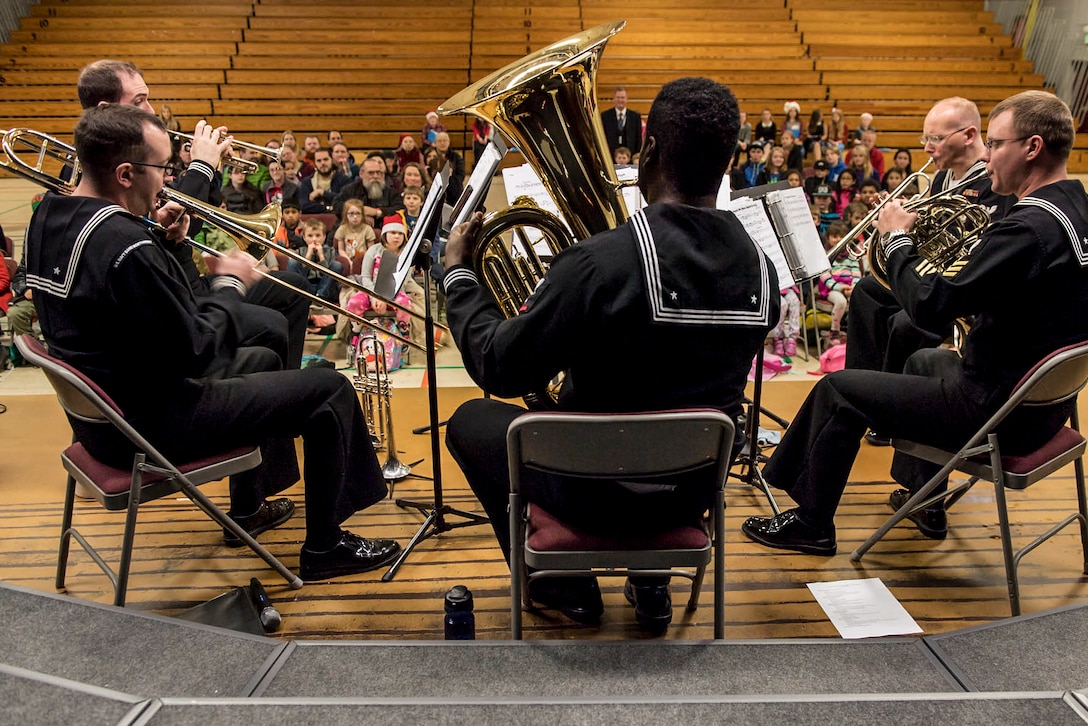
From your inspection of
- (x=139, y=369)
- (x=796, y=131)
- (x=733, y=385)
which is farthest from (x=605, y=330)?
(x=796, y=131)

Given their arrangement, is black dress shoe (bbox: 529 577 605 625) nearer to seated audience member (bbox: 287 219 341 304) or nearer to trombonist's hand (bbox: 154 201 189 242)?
trombonist's hand (bbox: 154 201 189 242)

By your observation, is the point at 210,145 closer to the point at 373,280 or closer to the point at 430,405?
the point at 430,405

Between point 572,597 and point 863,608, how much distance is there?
88 centimetres

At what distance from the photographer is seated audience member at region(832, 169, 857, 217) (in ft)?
25.3

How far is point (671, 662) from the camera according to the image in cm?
189

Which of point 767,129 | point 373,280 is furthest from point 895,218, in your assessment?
point 767,129

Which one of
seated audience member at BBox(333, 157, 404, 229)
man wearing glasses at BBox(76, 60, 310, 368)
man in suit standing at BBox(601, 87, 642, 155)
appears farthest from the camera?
man in suit standing at BBox(601, 87, 642, 155)

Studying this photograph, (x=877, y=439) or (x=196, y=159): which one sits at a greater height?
(x=196, y=159)

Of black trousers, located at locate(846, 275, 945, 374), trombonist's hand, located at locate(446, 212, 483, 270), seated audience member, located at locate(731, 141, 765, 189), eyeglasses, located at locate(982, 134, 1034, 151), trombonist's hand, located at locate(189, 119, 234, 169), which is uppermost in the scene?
seated audience member, located at locate(731, 141, 765, 189)

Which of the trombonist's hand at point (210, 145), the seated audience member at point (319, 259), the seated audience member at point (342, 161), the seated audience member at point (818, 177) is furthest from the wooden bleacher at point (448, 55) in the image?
the trombonist's hand at point (210, 145)

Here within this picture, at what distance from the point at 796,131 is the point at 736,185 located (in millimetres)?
1870

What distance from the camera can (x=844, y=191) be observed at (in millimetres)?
7941

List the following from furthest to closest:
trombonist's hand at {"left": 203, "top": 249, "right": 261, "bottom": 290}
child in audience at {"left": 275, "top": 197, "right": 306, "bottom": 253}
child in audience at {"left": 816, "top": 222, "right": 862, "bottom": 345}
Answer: child in audience at {"left": 275, "top": 197, "right": 306, "bottom": 253} < child in audience at {"left": 816, "top": 222, "right": 862, "bottom": 345} < trombonist's hand at {"left": 203, "top": 249, "right": 261, "bottom": 290}

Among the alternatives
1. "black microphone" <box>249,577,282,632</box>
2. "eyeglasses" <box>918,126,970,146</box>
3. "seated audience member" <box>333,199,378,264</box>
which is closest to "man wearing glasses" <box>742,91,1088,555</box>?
"eyeglasses" <box>918,126,970,146</box>
